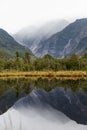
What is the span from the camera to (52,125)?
19.3 m

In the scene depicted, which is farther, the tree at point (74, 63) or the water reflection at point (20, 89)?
the tree at point (74, 63)

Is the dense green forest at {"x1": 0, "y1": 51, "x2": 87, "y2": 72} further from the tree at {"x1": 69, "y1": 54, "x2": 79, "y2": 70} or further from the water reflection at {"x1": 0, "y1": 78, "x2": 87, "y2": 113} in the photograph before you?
the water reflection at {"x1": 0, "y1": 78, "x2": 87, "y2": 113}

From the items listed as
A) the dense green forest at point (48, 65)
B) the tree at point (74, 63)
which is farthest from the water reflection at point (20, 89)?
the tree at point (74, 63)

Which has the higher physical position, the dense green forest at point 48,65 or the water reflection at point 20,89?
the dense green forest at point 48,65

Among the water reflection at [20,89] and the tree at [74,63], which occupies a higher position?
the tree at [74,63]

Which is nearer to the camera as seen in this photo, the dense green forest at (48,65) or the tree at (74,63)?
the dense green forest at (48,65)

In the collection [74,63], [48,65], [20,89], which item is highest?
[74,63]

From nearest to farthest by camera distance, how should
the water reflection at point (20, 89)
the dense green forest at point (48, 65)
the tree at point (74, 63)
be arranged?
the water reflection at point (20, 89) < the dense green forest at point (48, 65) < the tree at point (74, 63)

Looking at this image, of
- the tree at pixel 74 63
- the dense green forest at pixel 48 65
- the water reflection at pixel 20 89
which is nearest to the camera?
the water reflection at pixel 20 89

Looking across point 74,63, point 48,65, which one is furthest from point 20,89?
point 48,65

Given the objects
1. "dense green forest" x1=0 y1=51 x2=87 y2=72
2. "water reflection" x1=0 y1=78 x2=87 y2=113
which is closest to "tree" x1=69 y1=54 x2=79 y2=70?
"dense green forest" x1=0 y1=51 x2=87 y2=72

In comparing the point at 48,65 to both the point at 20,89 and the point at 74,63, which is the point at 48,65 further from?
the point at 20,89

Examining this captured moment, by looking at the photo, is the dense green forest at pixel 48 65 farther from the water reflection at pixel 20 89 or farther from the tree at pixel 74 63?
the water reflection at pixel 20 89

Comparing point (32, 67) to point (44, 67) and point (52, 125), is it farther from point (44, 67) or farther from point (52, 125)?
point (52, 125)
